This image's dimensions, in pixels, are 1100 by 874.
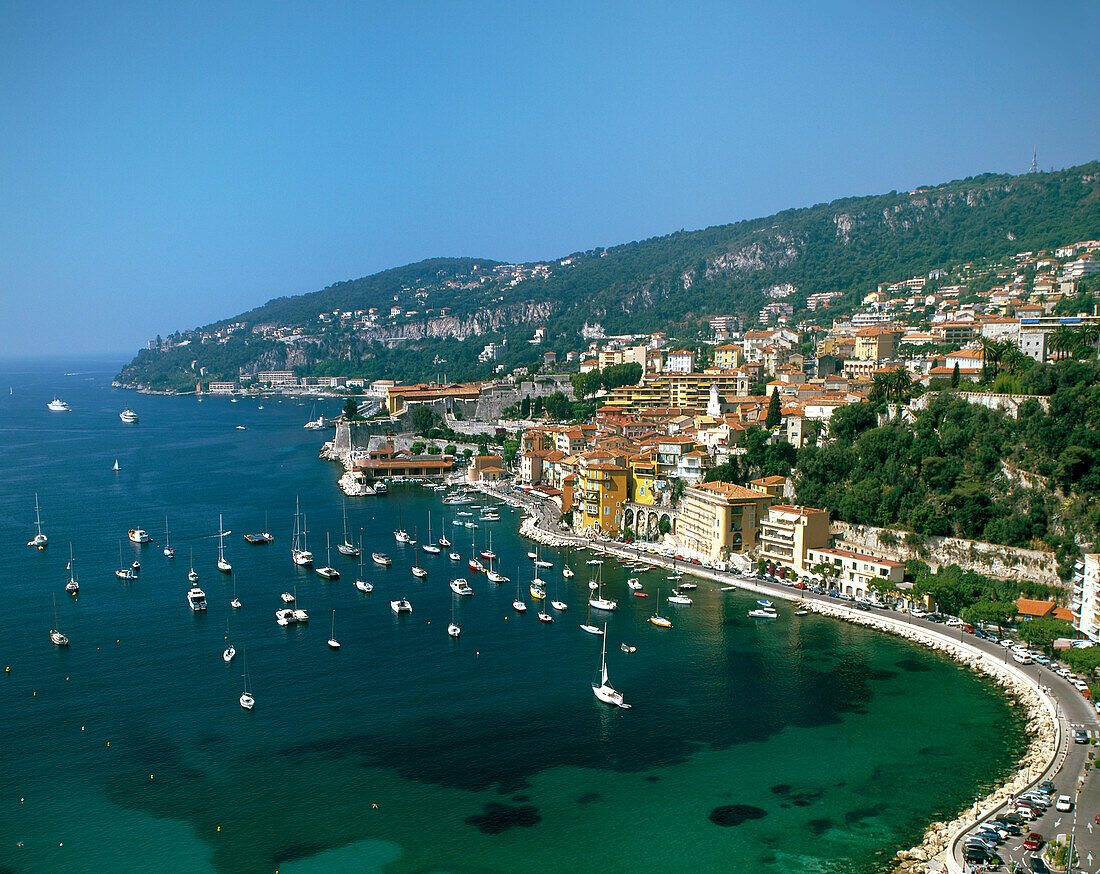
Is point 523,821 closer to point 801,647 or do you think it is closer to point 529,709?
point 529,709

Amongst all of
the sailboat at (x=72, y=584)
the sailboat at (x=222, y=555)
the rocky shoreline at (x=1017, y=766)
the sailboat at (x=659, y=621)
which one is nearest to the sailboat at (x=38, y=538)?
the sailboat at (x=72, y=584)

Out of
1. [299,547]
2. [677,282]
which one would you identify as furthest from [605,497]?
[677,282]

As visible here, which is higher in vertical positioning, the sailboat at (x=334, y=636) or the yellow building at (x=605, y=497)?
the yellow building at (x=605, y=497)

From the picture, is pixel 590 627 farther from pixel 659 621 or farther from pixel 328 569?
pixel 328 569

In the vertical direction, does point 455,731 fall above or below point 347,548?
below

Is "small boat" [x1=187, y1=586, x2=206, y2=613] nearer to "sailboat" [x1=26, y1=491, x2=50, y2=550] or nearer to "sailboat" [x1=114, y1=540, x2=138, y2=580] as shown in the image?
"sailboat" [x1=114, y1=540, x2=138, y2=580]

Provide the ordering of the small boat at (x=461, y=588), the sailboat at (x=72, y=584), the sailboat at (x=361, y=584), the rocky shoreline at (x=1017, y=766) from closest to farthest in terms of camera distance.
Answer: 1. the rocky shoreline at (x=1017, y=766)
2. the sailboat at (x=72, y=584)
3. the small boat at (x=461, y=588)
4. the sailboat at (x=361, y=584)

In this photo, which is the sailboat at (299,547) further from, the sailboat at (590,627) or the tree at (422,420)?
the tree at (422,420)
